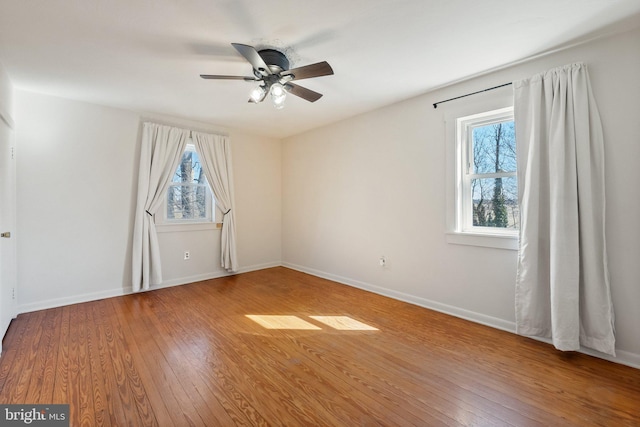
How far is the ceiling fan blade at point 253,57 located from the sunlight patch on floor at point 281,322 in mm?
2382

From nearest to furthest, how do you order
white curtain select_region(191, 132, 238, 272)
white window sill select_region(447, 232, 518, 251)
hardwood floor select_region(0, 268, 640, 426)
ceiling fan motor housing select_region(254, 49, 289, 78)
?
hardwood floor select_region(0, 268, 640, 426)
ceiling fan motor housing select_region(254, 49, 289, 78)
white window sill select_region(447, 232, 518, 251)
white curtain select_region(191, 132, 238, 272)

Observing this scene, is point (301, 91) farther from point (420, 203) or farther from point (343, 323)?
point (343, 323)

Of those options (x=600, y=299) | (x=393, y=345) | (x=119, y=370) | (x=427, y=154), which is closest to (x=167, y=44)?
(x=119, y=370)

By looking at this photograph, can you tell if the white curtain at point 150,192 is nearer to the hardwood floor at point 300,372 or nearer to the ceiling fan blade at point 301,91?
the hardwood floor at point 300,372

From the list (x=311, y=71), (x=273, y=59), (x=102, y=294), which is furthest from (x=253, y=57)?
(x=102, y=294)

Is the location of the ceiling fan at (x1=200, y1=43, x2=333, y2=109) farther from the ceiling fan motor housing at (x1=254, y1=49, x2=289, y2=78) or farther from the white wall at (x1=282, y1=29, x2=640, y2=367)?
the white wall at (x1=282, y1=29, x2=640, y2=367)

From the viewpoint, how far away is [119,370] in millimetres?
2086

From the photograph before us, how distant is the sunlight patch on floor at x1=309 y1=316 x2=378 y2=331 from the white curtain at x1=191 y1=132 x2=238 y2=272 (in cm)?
229

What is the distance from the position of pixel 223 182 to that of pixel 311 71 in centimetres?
299

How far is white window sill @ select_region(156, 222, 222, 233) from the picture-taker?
13.8 ft

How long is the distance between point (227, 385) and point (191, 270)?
297 centimetres

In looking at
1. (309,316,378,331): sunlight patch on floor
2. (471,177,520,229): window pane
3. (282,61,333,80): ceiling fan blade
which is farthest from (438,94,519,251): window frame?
(282,61,333,80): ceiling fan blade

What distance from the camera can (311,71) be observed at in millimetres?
2199

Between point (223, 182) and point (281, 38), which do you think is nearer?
point (281, 38)
